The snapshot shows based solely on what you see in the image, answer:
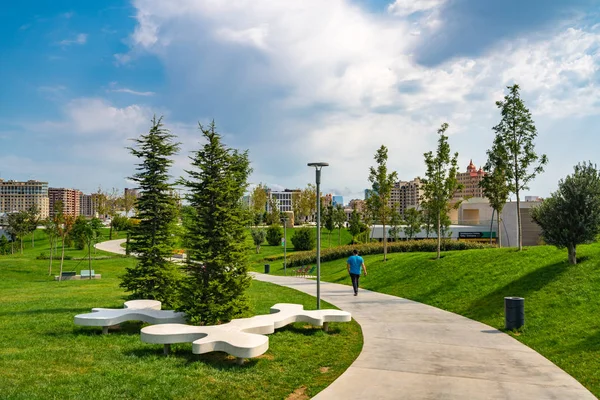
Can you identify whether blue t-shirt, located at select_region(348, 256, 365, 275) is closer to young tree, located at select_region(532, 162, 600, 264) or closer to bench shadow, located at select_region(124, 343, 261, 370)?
young tree, located at select_region(532, 162, 600, 264)

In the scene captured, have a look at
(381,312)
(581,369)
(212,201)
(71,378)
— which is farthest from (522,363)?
(71,378)

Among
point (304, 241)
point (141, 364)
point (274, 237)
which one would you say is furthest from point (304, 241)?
point (141, 364)

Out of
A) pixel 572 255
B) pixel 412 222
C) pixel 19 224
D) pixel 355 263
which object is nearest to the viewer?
pixel 572 255

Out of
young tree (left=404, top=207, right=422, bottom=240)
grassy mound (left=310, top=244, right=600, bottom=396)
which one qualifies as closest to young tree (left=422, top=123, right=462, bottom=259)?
grassy mound (left=310, top=244, right=600, bottom=396)

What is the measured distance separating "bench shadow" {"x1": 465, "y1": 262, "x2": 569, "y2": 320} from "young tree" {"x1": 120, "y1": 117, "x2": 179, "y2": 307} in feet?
32.3

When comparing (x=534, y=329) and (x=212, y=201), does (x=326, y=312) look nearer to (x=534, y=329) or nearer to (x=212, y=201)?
(x=212, y=201)

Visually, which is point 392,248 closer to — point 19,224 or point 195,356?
point 195,356

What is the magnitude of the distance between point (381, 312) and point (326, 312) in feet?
12.0

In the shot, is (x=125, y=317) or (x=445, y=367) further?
(x=125, y=317)

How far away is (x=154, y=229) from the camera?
49.7ft

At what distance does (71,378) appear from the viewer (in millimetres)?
7617

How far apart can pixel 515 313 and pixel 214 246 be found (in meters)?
8.13

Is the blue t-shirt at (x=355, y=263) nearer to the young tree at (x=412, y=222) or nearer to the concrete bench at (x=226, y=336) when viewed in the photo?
the concrete bench at (x=226, y=336)

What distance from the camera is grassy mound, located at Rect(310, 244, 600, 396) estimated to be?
1009cm
